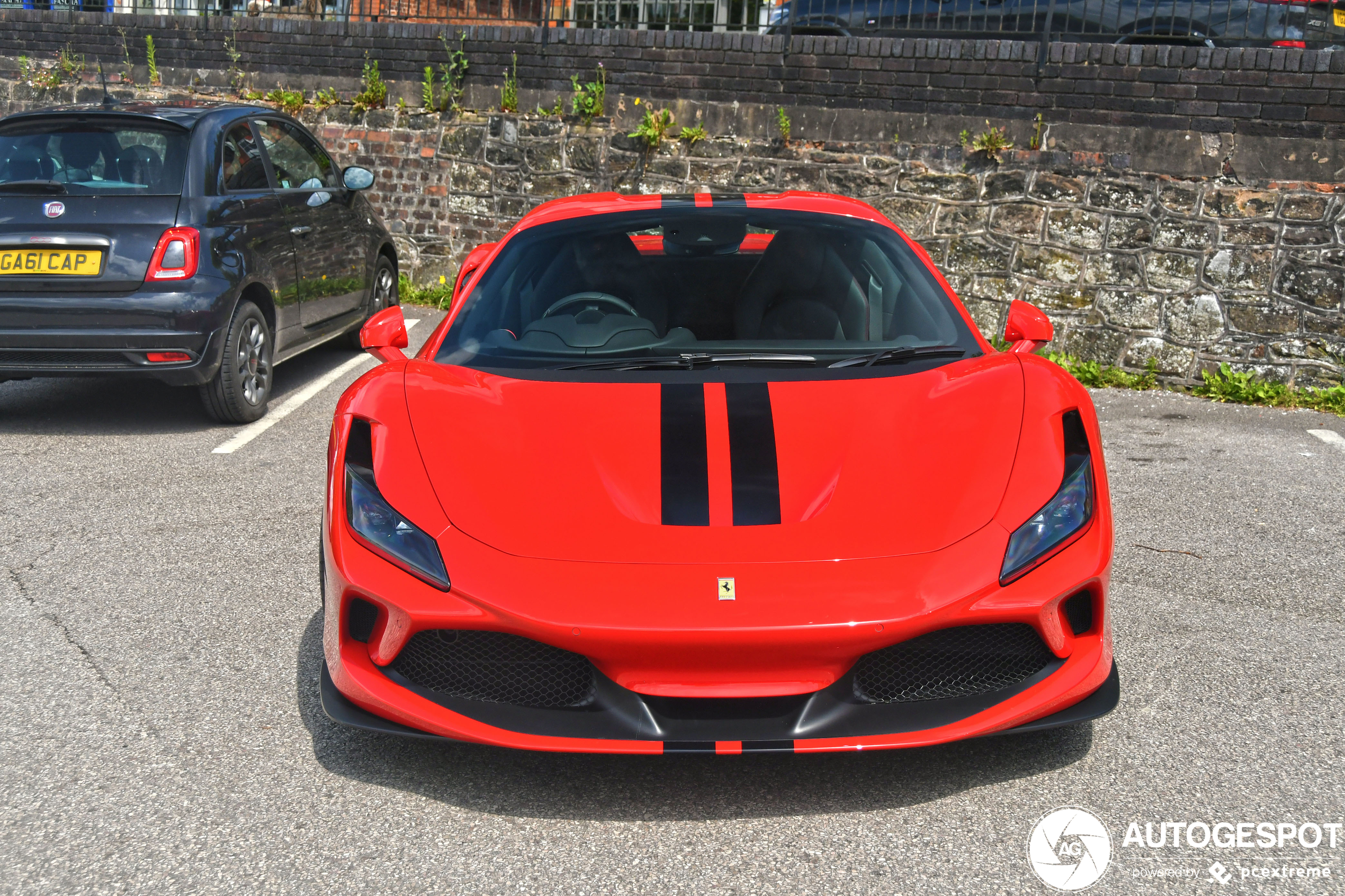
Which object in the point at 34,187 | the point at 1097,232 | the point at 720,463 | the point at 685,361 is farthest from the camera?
the point at 1097,232

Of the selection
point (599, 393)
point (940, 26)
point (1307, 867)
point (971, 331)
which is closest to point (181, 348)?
point (599, 393)

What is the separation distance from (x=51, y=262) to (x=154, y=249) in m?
0.49

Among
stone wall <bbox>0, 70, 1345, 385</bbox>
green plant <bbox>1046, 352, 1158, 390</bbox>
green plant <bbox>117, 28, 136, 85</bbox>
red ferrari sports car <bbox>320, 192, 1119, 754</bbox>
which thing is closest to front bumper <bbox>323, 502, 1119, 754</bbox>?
red ferrari sports car <bbox>320, 192, 1119, 754</bbox>

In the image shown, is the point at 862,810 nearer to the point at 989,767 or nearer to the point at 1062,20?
the point at 989,767

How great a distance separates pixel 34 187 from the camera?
6133 millimetres

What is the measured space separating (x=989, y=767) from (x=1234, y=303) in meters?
6.22

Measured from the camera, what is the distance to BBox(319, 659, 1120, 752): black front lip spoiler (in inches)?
105

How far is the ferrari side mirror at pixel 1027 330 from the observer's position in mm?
3756

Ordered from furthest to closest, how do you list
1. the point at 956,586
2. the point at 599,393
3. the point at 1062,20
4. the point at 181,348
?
the point at 1062,20 < the point at 181,348 < the point at 599,393 < the point at 956,586

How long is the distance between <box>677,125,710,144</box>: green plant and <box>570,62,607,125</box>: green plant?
78 cm

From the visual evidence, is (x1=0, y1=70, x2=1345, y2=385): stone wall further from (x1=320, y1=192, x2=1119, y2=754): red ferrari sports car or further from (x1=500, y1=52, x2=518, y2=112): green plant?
(x1=320, y1=192, x2=1119, y2=754): red ferrari sports car

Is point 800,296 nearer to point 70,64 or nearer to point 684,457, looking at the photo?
point 684,457

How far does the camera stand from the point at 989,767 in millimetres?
2885

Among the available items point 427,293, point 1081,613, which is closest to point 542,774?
point 1081,613
